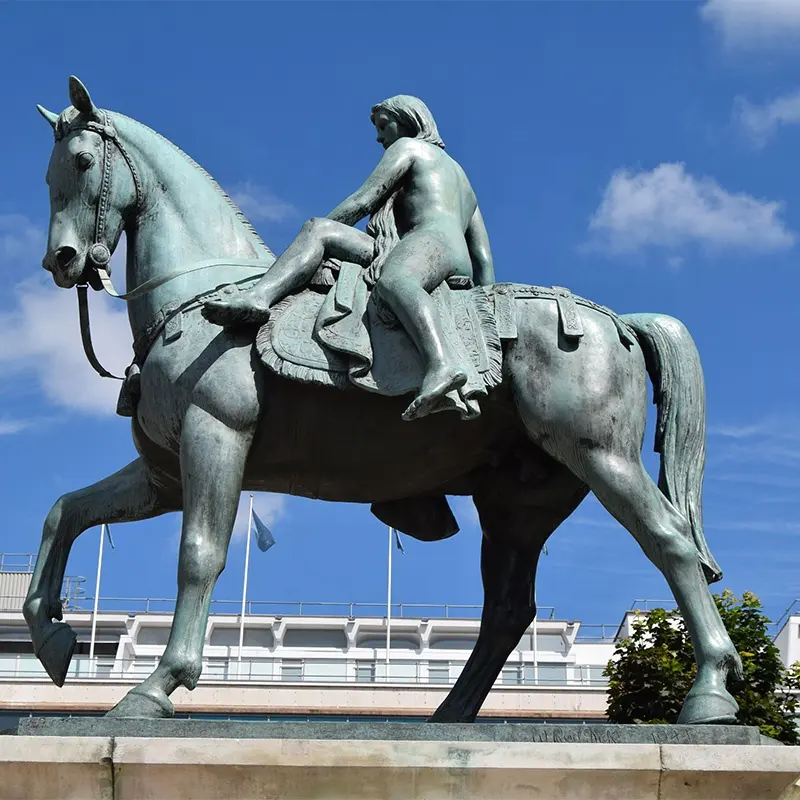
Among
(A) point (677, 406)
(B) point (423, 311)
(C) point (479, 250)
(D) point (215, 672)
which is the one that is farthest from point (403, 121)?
(D) point (215, 672)

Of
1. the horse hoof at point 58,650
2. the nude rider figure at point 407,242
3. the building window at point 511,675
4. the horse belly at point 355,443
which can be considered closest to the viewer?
the nude rider figure at point 407,242

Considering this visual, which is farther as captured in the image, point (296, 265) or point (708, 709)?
point (296, 265)

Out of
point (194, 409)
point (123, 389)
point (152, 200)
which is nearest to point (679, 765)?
point (194, 409)

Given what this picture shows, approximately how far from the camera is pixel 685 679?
20.2 m

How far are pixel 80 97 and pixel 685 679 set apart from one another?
1471 cm

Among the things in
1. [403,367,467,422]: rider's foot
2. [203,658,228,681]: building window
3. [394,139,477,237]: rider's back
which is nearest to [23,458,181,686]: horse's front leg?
[403,367,467,422]: rider's foot

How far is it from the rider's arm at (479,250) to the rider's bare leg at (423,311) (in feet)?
2.95

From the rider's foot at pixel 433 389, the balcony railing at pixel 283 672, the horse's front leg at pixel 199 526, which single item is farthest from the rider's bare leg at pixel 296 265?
the balcony railing at pixel 283 672

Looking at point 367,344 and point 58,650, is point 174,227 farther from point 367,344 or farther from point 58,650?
point 58,650

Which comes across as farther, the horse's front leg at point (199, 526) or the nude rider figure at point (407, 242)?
the nude rider figure at point (407, 242)

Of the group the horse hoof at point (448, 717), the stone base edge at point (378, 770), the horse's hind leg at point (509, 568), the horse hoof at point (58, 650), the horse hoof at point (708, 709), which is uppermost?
the horse's hind leg at point (509, 568)

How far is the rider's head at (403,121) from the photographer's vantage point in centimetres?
902

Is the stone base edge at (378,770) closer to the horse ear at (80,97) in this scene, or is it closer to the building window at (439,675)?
the horse ear at (80,97)

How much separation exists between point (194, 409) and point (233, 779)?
7.32ft
